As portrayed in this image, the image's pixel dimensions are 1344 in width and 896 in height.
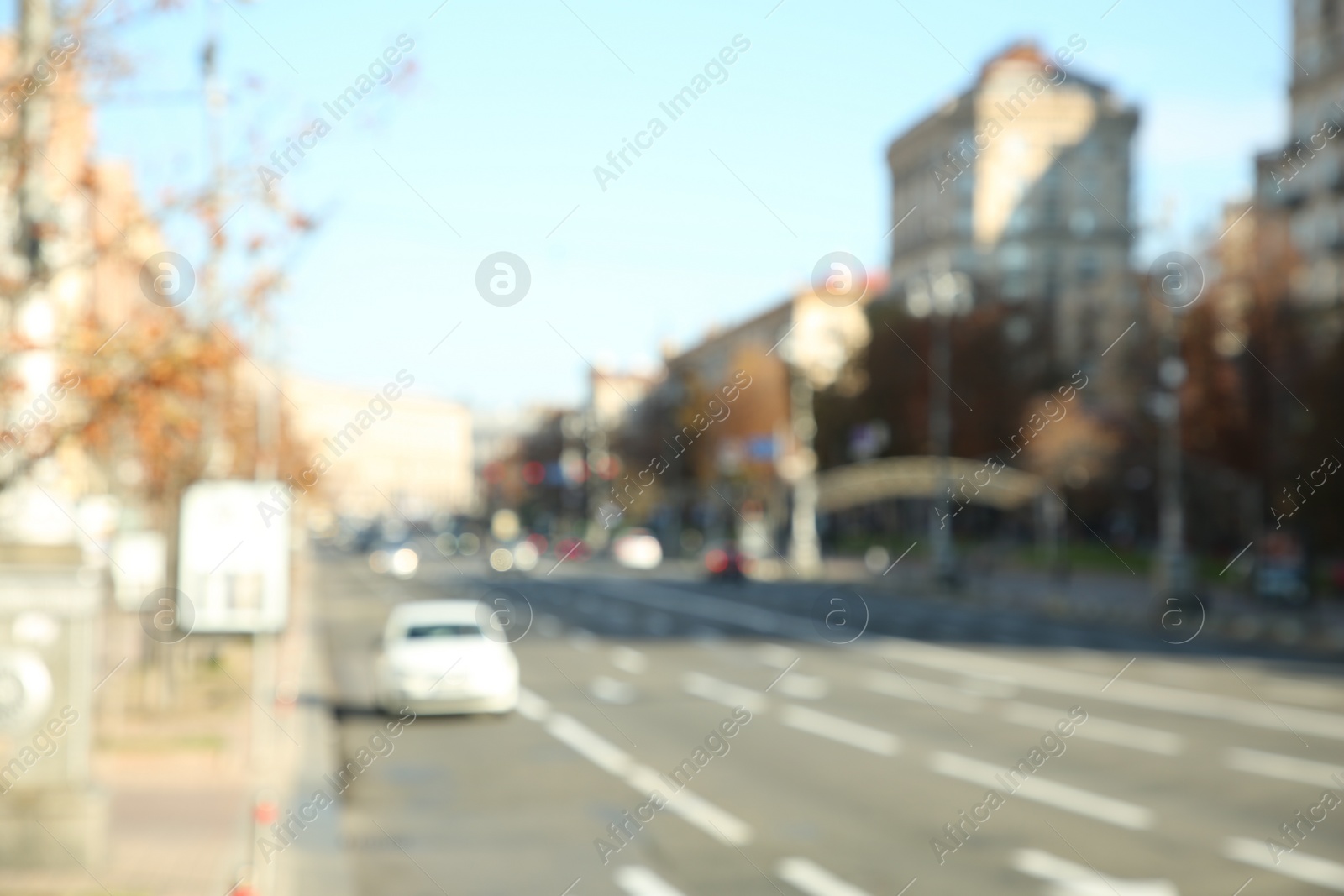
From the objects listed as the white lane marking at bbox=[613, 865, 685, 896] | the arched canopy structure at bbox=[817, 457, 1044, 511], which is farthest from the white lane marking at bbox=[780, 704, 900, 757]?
the arched canopy structure at bbox=[817, 457, 1044, 511]

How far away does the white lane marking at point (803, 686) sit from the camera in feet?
77.3

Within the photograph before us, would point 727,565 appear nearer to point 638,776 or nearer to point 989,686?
point 989,686

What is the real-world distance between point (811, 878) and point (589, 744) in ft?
25.3

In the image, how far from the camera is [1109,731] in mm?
19078

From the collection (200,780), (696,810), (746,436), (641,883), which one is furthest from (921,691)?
(746,436)

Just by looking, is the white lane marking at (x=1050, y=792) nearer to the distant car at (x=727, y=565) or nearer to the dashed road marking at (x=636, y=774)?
the dashed road marking at (x=636, y=774)

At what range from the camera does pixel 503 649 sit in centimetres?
2102

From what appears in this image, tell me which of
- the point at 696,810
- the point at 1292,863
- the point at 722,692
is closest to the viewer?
the point at 1292,863

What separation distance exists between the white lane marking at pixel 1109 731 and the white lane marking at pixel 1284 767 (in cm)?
71

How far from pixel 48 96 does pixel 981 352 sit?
7125cm

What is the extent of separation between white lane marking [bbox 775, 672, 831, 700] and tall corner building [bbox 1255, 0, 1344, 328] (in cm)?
3997

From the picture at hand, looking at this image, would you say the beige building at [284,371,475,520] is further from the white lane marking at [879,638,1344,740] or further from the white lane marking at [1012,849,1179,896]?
the white lane marking at [1012,849,1179,896]

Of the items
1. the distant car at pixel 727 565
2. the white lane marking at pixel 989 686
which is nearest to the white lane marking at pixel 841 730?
the white lane marking at pixel 989 686

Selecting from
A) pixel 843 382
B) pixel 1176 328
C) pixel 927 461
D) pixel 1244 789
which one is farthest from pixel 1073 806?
pixel 843 382
